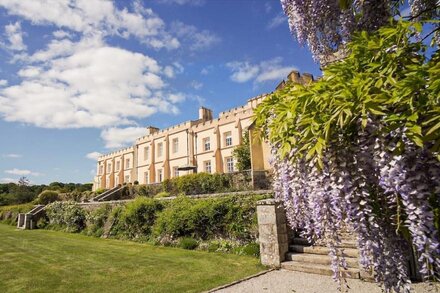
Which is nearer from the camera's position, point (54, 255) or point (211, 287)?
point (211, 287)

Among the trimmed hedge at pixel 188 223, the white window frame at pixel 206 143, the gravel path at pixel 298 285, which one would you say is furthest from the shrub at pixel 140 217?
the white window frame at pixel 206 143

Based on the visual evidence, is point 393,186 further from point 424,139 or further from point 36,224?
point 36,224

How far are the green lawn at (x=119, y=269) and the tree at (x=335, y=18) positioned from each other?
199 inches

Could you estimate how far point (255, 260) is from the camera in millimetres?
8188

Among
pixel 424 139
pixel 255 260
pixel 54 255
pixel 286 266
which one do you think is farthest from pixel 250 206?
pixel 424 139

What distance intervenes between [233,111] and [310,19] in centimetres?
2665

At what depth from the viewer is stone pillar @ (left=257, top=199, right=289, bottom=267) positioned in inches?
293

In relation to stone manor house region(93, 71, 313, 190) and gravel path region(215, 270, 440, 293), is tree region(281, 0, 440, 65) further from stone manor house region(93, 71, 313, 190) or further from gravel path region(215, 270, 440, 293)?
stone manor house region(93, 71, 313, 190)

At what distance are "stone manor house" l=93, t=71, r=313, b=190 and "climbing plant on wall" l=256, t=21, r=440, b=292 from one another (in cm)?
1707

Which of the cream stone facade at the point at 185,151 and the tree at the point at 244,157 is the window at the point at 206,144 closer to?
the cream stone facade at the point at 185,151

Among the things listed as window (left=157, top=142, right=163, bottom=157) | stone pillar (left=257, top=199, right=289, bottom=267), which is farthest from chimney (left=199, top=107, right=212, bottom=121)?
stone pillar (left=257, top=199, right=289, bottom=267)

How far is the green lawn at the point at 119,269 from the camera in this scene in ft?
21.2

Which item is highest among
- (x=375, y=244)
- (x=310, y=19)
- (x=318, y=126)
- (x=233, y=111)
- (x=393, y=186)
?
(x=233, y=111)

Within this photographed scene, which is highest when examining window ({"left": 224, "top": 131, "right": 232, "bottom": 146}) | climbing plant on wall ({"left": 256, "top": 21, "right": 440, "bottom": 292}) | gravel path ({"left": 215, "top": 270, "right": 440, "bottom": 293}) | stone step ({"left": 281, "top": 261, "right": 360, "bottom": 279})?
window ({"left": 224, "top": 131, "right": 232, "bottom": 146})
